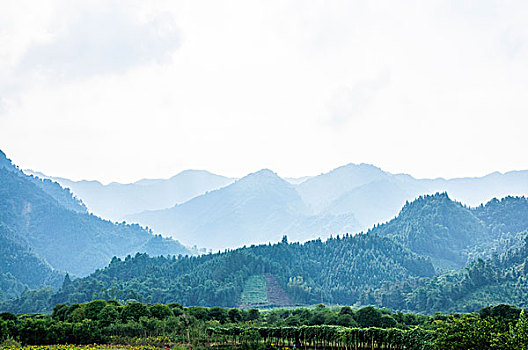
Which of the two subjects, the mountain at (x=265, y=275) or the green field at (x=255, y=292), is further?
the mountain at (x=265, y=275)

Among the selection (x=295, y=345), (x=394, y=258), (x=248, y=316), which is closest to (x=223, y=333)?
(x=295, y=345)

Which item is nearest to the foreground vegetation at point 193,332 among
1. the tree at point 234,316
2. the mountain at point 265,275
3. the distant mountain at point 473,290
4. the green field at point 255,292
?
the tree at point 234,316

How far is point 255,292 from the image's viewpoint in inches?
5669

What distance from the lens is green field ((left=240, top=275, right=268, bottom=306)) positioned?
136250 mm

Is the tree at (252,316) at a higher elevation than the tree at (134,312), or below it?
below

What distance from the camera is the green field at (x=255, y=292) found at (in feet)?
447

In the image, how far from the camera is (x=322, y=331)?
1805 inches

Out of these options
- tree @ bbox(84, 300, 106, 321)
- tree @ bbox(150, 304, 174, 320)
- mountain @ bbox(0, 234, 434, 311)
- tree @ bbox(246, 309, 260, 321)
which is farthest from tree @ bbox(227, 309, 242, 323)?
mountain @ bbox(0, 234, 434, 311)

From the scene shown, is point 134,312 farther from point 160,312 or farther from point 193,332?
point 193,332

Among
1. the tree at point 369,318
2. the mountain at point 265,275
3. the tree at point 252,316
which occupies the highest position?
the mountain at point 265,275

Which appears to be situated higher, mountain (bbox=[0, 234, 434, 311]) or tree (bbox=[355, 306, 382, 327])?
mountain (bbox=[0, 234, 434, 311])

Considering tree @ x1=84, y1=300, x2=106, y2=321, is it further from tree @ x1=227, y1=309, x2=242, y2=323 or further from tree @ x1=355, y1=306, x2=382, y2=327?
Answer: tree @ x1=355, y1=306, x2=382, y2=327

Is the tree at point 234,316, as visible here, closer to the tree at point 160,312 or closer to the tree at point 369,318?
the tree at point 160,312

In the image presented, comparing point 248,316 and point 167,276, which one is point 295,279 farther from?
point 248,316
